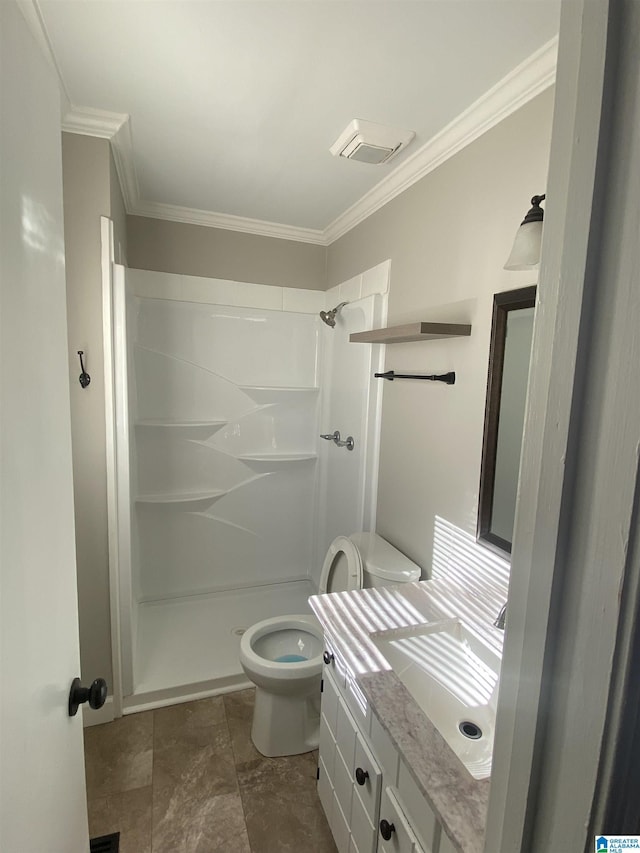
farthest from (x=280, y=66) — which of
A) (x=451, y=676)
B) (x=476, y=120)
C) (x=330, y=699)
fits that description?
(x=330, y=699)

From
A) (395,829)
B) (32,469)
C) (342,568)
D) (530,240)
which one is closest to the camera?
(32,469)

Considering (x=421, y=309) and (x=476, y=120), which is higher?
(x=476, y=120)

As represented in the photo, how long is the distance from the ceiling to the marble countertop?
1.58m

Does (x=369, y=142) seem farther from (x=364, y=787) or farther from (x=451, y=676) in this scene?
(x=364, y=787)

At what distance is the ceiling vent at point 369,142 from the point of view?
155cm

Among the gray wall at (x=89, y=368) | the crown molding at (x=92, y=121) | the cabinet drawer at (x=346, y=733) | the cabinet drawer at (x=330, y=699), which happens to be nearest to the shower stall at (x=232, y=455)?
the gray wall at (x=89, y=368)

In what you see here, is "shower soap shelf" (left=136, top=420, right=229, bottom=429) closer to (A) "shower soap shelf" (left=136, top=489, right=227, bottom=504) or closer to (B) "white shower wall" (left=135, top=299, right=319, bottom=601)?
(B) "white shower wall" (left=135, top=299, right=319, bottom=601)

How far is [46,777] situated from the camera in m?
0.67

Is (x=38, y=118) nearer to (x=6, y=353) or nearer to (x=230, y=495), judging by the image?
(x=6, y=353)

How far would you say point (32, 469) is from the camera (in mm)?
624

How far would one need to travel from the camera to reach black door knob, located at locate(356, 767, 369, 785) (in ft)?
3.81

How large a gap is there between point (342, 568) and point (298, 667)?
0.46 m

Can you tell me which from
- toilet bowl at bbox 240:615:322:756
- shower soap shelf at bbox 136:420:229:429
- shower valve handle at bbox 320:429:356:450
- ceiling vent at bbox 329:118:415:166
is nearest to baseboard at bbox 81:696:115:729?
toilet bowl at bbox 240:615:322:756

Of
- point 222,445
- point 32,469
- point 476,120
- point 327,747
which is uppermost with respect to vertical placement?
point 476,120
